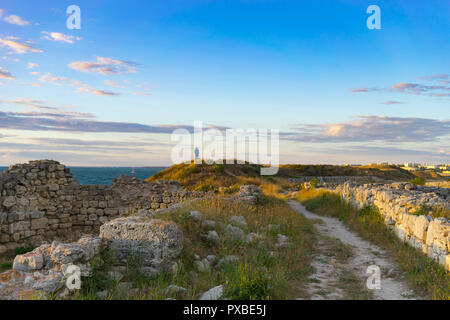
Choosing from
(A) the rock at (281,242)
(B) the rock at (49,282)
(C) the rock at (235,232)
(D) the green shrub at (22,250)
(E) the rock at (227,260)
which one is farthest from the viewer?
(D) the green shrub at (22,250)

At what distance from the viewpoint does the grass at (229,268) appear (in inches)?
223

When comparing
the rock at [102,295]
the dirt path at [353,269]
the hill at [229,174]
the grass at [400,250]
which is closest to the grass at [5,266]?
the rock at [102,295]

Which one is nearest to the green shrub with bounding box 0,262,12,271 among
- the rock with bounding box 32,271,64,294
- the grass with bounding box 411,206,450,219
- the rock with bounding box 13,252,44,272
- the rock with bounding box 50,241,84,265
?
the rock with bounding box 13,252,44,272

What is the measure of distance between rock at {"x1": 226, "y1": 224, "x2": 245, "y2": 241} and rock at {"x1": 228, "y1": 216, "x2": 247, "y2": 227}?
0.48m

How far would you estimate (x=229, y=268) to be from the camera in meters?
6.86

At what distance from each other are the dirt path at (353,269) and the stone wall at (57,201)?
683 cm

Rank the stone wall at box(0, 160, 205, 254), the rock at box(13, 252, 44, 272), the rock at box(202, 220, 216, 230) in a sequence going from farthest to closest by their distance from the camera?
the stone wall at box(0, 160, 205, 254)
the rock at box(202, 220, 216, 230)
the rock at box(13, 252, 44, 272)

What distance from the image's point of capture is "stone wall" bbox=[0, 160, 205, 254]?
510 inches

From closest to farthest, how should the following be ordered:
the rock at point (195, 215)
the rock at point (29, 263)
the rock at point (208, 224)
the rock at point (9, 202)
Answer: the rock at point (29, 263), the rock at point (208, 224), the rock at point (195, 215), the rock at point (9, 202)

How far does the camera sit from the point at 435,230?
7.91 meters

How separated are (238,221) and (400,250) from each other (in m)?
4.40

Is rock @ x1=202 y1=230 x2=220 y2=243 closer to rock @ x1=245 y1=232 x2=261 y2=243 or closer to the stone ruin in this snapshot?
rock @ x1=245 y1=232 x2=261 y2=243

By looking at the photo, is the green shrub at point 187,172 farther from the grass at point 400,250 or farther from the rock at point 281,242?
the rock at point 281,242
